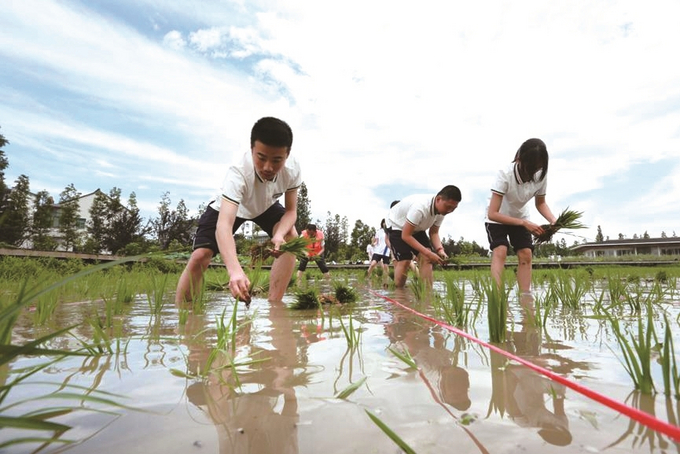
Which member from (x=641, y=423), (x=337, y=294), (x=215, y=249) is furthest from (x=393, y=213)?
(x=641, y=423)

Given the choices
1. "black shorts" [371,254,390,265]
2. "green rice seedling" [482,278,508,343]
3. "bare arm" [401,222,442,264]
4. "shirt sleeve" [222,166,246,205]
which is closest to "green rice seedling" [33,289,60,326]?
"shirt sleeve" [222,166,246,205]

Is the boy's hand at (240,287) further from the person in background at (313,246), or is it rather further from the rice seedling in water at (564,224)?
the rice seedling in water at (564,224)

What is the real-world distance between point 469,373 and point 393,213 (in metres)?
4.50

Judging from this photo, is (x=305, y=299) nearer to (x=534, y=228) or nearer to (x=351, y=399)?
(x=351, y=399)

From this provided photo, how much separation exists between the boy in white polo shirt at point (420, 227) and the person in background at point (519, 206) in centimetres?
50

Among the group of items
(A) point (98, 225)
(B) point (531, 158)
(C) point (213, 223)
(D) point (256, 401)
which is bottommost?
(D) point (256, 401)

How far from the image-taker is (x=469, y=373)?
A: 4.03 ft

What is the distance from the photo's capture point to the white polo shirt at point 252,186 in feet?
9.21

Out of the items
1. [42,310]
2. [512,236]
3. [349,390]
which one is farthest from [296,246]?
[512,236]

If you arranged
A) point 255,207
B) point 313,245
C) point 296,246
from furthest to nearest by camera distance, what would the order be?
point 313,245, point 255,207, point 296,246

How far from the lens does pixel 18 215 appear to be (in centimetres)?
2403

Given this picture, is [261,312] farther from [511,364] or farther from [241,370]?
[511,364]

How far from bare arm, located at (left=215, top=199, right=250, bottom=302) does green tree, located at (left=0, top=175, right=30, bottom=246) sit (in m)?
26.3

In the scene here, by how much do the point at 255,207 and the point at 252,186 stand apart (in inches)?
10.6
